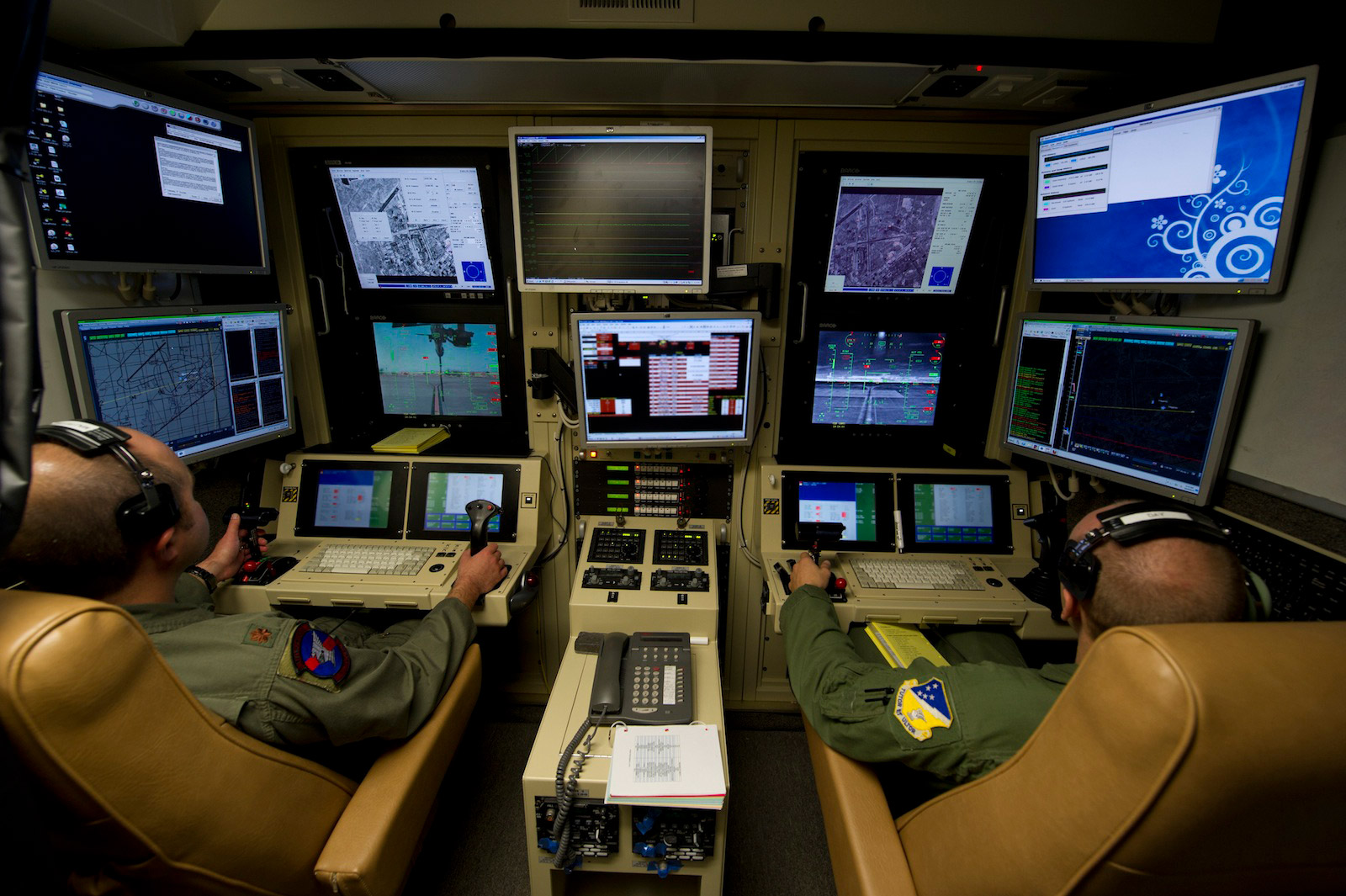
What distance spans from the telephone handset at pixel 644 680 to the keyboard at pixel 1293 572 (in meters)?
1.30

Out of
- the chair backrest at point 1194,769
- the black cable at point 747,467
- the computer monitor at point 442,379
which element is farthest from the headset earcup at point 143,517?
the black cable at point 747,467

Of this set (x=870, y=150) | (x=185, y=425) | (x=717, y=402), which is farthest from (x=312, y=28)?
(x=870, y=150)

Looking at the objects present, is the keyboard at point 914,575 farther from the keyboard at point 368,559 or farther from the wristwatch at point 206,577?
the wristwatch at point 206,577

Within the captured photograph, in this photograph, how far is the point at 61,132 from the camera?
1.40m

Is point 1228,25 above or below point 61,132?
above

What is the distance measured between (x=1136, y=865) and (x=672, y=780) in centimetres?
82

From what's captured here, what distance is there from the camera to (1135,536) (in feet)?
3.19

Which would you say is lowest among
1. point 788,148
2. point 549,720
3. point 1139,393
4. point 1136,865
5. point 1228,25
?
point 549,720

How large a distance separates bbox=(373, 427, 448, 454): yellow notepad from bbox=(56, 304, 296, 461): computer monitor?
323 mm

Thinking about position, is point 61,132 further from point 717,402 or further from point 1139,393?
point 1139,393

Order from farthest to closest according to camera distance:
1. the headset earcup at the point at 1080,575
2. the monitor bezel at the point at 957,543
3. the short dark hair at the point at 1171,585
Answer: the monitor bezel at the point at 957,543 < the headset earcup at the point at 1080,575 < the short dark hair at the point at 1171,585

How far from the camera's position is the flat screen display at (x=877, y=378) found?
7.15ft

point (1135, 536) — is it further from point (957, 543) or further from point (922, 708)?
point (957, 543)

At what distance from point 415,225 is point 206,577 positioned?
140cm
